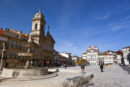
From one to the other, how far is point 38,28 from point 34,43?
8455mm

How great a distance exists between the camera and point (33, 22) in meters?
48.0

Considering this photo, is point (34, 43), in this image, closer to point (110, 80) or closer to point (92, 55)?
point (110, 80)

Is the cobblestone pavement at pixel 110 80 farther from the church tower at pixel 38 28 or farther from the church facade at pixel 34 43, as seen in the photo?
the church tower at pixel 38 28

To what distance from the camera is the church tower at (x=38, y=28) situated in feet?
145

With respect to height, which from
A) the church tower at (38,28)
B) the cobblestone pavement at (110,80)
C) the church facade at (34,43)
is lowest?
→ the cobblestone pavement at (110,80)

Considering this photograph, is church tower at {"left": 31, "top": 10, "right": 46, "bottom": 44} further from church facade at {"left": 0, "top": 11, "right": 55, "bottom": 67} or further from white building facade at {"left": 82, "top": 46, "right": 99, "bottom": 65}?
white building facade at {"left": 82, "top": 46, "right": 99, "bottom": 65}

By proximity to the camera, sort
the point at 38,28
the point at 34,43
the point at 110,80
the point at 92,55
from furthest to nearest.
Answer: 1. the point at 92,55
2. the point at 38,28
3. the point at 34,43
4. the point at 110,80

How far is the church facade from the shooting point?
1207 inches

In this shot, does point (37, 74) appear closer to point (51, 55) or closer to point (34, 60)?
point (34, 60)

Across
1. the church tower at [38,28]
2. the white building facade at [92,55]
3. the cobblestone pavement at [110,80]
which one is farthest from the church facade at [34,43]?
the white building facade at [92,55]

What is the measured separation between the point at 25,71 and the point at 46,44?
36913 millimetres

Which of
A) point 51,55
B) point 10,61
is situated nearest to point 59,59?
point 51,55

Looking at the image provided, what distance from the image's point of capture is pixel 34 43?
134 ft

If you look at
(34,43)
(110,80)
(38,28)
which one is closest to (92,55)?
(38,28)
